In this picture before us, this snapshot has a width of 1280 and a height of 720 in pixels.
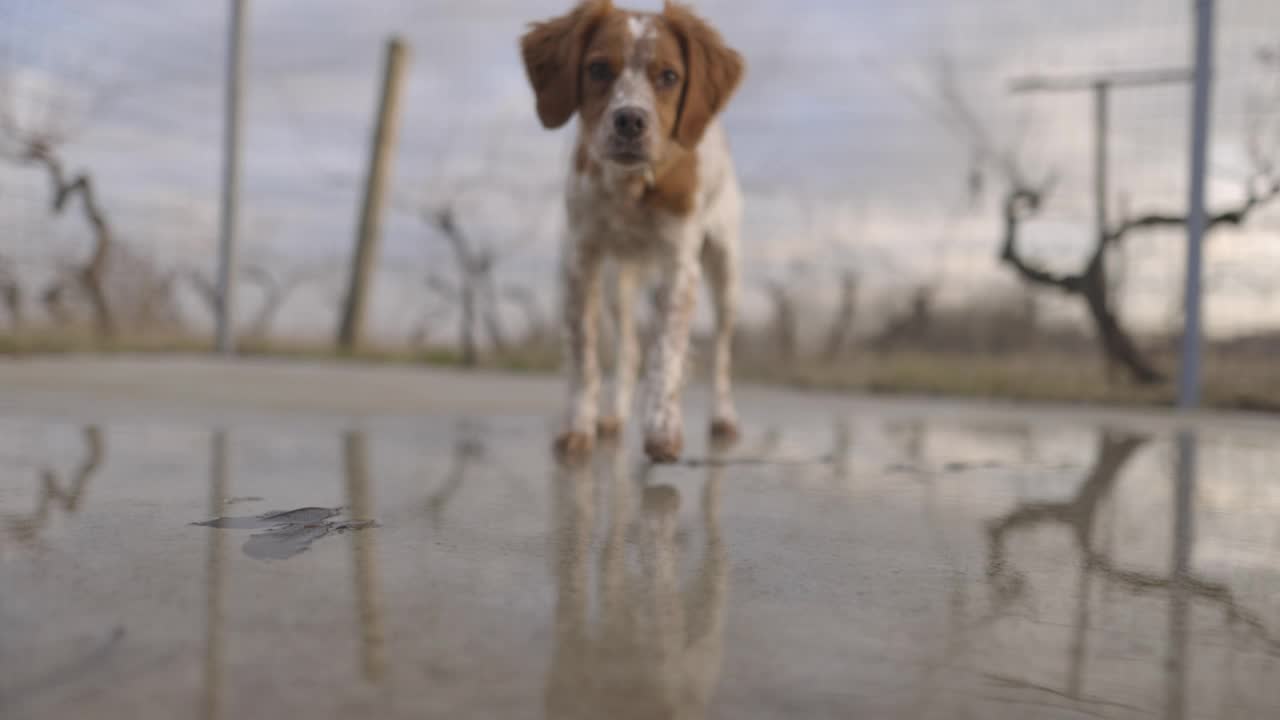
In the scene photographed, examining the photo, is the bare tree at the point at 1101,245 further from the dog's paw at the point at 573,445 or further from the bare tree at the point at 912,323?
the dog's paw at the point at 573,445

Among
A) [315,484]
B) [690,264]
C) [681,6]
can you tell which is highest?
[681,6]

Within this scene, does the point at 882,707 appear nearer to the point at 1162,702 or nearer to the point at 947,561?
the point at 1162,702

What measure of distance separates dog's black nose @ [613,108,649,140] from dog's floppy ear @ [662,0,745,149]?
0.98 feet

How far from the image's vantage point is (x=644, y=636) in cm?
105

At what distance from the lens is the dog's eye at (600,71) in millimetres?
2588

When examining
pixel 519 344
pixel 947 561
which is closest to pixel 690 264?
pixel 947 561

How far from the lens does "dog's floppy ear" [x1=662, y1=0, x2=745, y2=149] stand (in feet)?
8.93

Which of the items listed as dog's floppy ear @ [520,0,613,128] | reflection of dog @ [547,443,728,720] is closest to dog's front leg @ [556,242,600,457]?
dog's floppy ear @ [520,0,613,128]

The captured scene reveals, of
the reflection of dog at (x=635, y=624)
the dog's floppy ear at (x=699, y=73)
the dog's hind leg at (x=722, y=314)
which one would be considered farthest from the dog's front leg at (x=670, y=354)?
the reflection of dog at (x=635, y=624)

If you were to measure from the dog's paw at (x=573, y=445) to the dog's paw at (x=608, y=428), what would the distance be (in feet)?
1.36

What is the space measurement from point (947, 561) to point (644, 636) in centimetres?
65

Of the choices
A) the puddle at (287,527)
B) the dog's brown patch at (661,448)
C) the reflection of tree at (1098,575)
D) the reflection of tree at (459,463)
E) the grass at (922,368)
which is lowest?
the reflection of tree at (459,463)

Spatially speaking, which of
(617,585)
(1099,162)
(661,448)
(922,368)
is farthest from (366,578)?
(1099,162)

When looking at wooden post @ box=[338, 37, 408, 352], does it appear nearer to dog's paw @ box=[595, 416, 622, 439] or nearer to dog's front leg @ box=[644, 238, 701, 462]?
dog's paw @ box=[595, 416, 622, 439]
